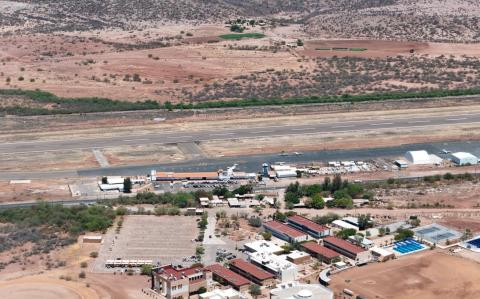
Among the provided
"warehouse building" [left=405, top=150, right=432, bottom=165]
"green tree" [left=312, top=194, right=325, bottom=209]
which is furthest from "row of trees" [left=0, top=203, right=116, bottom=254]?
"warehouse building" [left=405, top=150, right=432, bottom=165]

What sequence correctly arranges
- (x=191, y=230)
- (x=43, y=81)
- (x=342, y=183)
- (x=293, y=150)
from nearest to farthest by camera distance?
(x=191, y=230)
(x=342, y=183)
(x=293, y=150)
(x=43, y=81)

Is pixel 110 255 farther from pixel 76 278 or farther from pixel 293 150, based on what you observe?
pixel 293 150

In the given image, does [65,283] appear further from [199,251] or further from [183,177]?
[183,177]

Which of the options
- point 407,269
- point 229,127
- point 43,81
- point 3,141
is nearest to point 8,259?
point 407,269

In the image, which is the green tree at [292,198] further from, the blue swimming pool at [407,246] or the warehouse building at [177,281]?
A: the warehouse building at [177,281]

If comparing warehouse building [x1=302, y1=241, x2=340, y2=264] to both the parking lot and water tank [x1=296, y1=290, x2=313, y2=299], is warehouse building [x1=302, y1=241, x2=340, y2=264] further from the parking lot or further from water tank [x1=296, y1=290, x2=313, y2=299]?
water tank [x1=296, y1=290, x2=313, y2=299]

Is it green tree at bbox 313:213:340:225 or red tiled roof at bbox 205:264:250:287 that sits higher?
green tree at bbox 313:213:340:225

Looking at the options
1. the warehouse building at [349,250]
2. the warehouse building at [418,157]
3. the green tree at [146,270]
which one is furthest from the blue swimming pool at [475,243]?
the green tree at [146,270]
